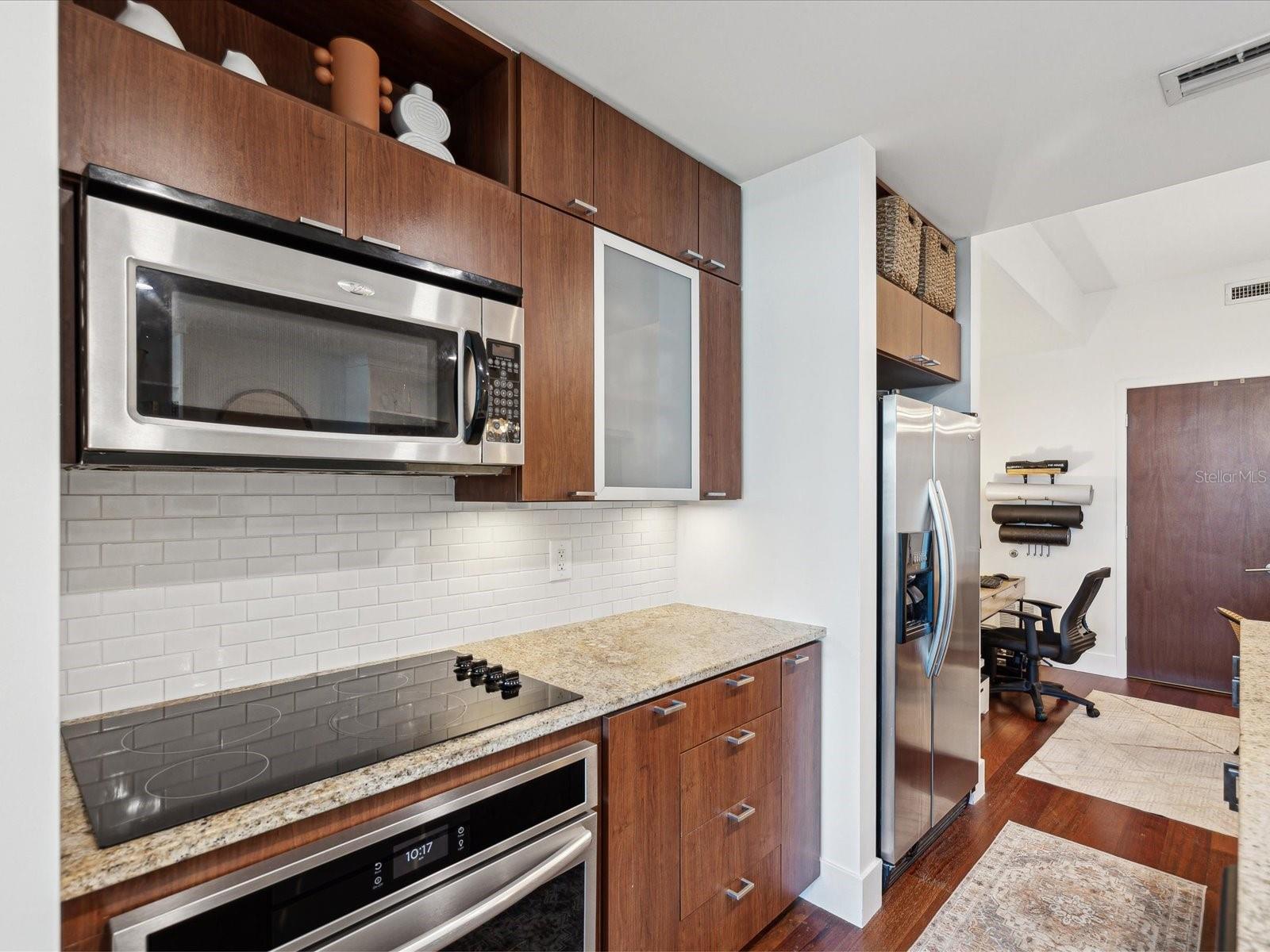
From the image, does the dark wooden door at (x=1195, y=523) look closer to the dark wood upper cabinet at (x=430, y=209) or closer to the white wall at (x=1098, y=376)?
the white wall at (x=1098, y=376)

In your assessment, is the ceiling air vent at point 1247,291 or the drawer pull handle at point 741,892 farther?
the ceiling air vent at point 1247,291

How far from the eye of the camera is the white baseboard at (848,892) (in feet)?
7.13

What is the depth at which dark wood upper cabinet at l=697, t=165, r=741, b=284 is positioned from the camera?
2373mm

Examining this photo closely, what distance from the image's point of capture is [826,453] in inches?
89.5

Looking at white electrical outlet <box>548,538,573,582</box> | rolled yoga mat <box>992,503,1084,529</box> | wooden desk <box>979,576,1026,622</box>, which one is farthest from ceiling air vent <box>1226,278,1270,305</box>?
white electrical outlet <box>548,538,573,582</box>

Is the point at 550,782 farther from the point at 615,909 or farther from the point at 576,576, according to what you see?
the point at 576,576

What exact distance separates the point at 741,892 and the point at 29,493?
1951 millimetres

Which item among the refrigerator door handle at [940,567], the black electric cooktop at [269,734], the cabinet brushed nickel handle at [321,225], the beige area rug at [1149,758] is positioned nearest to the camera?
the black electric cooktop at [269,734]

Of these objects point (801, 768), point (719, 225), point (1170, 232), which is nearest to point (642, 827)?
point (801, 768)

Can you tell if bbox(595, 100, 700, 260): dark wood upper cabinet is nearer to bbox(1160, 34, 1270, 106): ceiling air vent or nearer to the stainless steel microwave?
the stainless steel microwave

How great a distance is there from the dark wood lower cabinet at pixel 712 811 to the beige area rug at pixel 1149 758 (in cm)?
189

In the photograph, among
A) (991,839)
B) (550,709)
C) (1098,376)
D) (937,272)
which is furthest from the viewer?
(1098,376)

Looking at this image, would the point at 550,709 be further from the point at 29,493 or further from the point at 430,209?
the point at 430,209

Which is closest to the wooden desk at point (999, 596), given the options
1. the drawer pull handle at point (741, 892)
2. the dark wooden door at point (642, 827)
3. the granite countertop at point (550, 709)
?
the granite countertop at point (550, 709)
